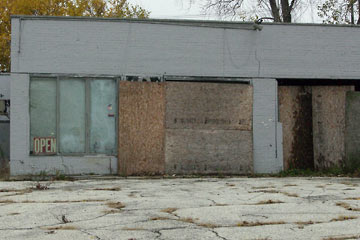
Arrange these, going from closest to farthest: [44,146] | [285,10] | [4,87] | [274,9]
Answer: [44,146], [4,87], [285,10], [274,9]

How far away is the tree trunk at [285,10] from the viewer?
90.5 feet

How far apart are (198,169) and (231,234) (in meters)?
7.80

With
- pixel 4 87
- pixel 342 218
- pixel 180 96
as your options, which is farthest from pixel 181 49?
Answer: pixel 342 218

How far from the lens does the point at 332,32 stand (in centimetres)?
1387

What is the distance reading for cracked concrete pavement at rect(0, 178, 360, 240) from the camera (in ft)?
17.8

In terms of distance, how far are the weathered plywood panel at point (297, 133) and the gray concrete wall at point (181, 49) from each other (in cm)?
83

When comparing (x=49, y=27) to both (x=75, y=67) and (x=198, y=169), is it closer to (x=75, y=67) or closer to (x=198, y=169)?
(x=75, y=67)

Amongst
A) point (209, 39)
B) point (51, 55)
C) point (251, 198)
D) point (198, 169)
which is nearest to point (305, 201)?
point (251, 198)

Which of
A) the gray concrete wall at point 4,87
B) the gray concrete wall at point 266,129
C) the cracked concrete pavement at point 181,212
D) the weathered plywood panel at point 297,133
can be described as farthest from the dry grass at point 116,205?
the gray concrete wall at point 4,87

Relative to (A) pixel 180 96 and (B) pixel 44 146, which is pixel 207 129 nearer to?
(A) pixel 180 96

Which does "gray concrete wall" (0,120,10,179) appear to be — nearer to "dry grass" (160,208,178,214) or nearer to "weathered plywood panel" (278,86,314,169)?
"weathered plywood panel" (278,86,314,169)

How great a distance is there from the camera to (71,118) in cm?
1291

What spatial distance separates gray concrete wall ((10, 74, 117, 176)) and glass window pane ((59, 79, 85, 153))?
32 cm

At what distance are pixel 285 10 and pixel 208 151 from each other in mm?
16569
